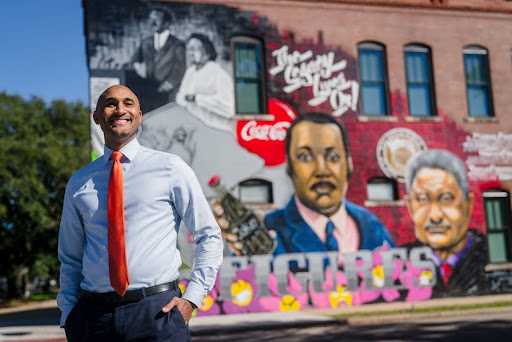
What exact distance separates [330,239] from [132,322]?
14.5 meters

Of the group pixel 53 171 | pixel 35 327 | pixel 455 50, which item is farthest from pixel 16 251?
pixel 455 50

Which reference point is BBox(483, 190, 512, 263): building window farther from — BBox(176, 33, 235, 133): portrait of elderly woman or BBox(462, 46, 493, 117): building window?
BBox(176, 33, 235, 133): portrait of elderly woman

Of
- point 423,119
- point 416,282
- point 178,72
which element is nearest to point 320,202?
point 416,282

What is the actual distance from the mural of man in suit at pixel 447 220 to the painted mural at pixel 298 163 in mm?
40

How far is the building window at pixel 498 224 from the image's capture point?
18.7 meters

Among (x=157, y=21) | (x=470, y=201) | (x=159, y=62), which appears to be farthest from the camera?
(x=470, y=201)

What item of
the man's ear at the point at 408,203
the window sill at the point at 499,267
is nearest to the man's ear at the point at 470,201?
the window sill at the point at 499,267

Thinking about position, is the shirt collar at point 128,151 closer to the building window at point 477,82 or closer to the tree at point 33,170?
the building window at point 477,82

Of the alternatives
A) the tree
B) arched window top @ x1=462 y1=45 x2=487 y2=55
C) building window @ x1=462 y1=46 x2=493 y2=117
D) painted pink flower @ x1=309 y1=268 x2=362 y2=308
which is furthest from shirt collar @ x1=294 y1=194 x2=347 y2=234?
the tree

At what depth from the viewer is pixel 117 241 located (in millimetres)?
2779

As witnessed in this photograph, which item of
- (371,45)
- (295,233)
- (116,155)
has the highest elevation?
(371,45)

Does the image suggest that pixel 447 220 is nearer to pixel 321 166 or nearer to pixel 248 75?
pixel 321 166

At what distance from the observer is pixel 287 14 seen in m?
17.8

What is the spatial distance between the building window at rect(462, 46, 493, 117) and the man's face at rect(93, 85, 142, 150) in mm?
18187
